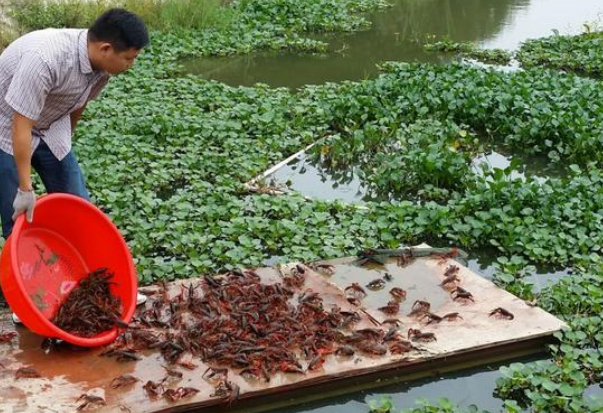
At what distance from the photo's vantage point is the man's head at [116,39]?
402 cm

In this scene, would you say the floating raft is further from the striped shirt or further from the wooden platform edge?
the striped shirt

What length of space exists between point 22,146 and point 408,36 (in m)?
10.7

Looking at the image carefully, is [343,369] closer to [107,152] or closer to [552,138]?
[107,152]

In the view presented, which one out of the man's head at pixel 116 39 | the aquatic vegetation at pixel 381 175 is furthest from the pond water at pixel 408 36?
the man's head at pixel 116 39

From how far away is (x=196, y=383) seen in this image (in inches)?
164

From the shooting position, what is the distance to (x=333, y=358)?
4.42 metres

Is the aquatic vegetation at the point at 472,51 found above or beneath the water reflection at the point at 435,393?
beneath

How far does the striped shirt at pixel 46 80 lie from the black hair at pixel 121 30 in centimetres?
14

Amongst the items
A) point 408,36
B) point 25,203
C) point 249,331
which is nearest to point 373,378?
point 249,331

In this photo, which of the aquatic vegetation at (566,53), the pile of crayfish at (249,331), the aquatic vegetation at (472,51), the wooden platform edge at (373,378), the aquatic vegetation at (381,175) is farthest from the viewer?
the aquatic vegetation at (472,51)

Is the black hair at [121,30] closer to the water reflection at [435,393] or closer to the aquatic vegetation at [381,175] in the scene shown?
the aquatic vegetation at [381,175]

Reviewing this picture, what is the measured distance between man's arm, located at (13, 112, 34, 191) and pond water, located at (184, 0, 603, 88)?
6730mm

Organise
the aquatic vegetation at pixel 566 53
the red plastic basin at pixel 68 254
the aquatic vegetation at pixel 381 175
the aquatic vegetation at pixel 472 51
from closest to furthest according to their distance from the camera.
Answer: the red plastic basin at pixel 68 254
the aquatic vegetation at pixel 381 175
the aquatic vegetation at pixel 566 53
the aquatic vegetation at pixel 472 51

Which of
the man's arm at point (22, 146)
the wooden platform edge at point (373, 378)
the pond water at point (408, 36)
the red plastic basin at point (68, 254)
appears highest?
the man's arm at point (22, 146)
